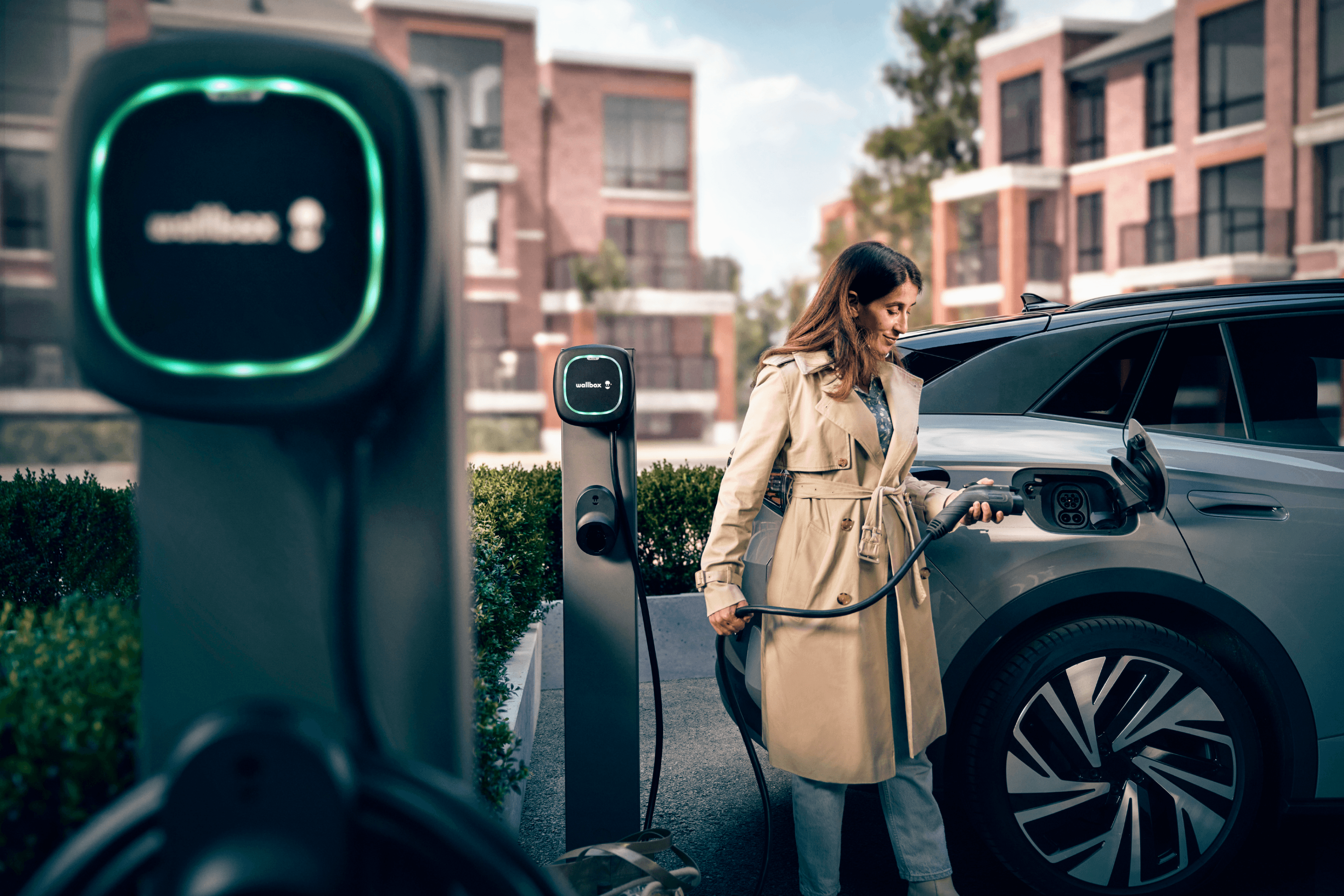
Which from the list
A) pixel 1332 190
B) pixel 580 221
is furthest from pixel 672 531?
pixel 580 221

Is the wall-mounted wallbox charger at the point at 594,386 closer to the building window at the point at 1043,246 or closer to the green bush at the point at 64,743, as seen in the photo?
the green bush at the point at 64,743

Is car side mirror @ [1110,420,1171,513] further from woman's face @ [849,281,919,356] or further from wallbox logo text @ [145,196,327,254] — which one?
wallbox logo text @ [145,196,327,254]

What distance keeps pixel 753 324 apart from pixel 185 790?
200 feet

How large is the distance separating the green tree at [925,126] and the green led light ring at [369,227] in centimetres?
2981

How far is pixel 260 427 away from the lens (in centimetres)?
112

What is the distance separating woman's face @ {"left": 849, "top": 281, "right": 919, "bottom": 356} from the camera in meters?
2.40

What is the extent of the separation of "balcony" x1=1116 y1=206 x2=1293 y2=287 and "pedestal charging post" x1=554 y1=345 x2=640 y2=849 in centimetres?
2350

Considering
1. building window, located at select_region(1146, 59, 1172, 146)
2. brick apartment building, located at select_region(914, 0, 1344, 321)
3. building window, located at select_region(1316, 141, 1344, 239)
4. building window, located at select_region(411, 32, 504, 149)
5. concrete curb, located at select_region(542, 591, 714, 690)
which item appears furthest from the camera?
building window, located at select_region(411, 32, 504, 149)

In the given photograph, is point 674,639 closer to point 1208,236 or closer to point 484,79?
point 1208,236

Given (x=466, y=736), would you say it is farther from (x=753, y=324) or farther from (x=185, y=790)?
(x=753, y=324)

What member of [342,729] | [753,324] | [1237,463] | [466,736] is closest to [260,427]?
[342,729]

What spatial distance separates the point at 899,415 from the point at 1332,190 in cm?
2483

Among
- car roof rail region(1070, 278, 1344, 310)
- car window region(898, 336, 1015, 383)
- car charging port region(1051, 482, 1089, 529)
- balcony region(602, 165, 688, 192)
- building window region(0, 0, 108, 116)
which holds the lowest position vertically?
car charging port region(1051, 482, 1089, 529)

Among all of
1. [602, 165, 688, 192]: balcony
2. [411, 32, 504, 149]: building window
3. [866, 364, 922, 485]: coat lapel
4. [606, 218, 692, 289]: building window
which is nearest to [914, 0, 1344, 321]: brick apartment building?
[606, 218, 692, 289]: building window
